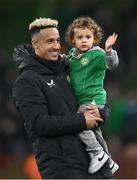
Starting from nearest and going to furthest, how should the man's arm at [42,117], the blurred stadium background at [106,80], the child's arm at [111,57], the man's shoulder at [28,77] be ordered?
the man's arm at [42,117] < the man's shoulder at [28,77] < the child's arm at [111,57] < the blurred stadium background at [106,80]

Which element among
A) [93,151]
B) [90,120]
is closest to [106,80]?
[93,151]

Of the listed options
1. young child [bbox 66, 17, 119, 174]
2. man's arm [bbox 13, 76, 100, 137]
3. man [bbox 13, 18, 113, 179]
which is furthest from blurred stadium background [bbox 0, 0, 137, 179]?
man's arm [bbox 13, 76, 100, 137]

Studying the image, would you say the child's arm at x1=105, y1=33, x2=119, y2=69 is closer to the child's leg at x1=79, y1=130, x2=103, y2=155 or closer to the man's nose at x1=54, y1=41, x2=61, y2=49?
the man's nose at x1=54, y1=41, x2=61, y2=49

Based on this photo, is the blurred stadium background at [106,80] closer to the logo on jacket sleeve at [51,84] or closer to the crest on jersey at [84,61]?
the crest on jersey at [84,61]

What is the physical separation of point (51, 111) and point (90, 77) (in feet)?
1.33

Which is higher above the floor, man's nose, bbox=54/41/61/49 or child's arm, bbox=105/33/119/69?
man's nose, bbox=54/41/61/49

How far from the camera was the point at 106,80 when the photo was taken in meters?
16.0

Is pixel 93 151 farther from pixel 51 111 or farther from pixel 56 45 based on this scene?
pixel 56 45

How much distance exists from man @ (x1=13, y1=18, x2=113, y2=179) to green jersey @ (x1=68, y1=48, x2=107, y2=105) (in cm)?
8

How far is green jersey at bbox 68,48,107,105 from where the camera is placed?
795 centimetres

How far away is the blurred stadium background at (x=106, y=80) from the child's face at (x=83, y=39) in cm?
493

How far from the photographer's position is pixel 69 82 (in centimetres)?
800

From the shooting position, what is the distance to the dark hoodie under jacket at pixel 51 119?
772cm

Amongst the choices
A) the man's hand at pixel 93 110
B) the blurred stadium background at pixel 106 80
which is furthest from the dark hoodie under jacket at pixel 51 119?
the blurred stadium background at pixel 106 80
